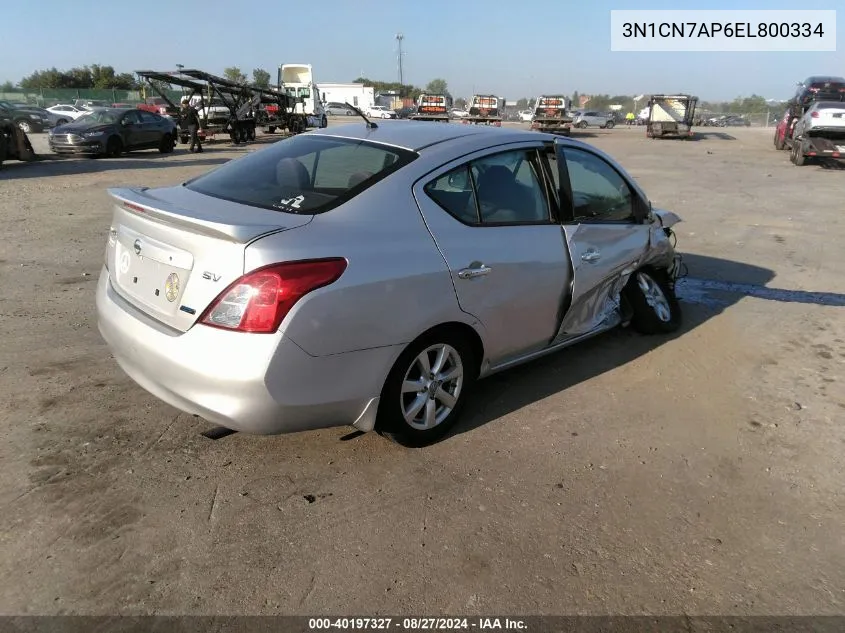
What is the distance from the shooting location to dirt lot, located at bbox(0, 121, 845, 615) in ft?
7.88

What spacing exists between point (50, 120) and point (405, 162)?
3498cm

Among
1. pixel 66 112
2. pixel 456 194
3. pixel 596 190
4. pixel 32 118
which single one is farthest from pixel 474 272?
pixel 66 112

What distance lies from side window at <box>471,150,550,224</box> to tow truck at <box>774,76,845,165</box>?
17086 millimetres

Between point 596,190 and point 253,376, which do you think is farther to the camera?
point 596,190

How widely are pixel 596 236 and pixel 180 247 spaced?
2629 mm

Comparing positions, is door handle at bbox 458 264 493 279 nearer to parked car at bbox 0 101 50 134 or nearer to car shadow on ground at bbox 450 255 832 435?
car shadow on ground at bbox 450 255 832 435

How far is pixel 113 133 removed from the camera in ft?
60.6

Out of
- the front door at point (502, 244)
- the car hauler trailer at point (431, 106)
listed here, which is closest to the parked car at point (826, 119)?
the front door at point (502, 244)

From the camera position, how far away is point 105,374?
4.07m

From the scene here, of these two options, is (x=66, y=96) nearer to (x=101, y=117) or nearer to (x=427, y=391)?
(x=101, y=117)

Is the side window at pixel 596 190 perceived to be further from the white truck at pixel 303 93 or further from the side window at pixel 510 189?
the white truck at pixel 303 93

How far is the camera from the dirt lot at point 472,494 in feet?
7.88

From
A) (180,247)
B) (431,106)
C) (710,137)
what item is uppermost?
(431,106)

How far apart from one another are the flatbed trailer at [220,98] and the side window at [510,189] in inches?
859
